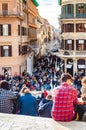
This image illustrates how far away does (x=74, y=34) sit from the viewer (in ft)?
167

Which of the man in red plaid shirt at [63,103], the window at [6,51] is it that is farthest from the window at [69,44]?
the man in red plaid shirt at [63,103]

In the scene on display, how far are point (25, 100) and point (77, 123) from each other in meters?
2.37

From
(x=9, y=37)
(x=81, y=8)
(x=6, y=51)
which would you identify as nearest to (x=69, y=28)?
(x=81, y=8)

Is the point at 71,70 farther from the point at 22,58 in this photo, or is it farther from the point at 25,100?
the point at 25,100

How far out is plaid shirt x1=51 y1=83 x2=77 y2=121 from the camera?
7.40 metres

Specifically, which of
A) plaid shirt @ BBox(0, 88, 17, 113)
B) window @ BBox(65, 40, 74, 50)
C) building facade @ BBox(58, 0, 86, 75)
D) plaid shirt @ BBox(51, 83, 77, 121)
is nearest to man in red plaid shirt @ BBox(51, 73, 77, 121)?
plaid shirt @ BBox(51, 83, 77, 121)

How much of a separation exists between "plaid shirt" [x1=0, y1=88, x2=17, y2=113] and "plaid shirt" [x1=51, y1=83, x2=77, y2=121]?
1.05 meters

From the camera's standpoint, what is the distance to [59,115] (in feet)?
24.1

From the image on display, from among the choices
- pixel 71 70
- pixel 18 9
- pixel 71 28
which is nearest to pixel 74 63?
pixel 71 70

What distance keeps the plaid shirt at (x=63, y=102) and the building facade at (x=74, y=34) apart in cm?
4252

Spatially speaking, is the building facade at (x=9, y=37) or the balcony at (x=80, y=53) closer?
the building facade at (x=9, y=37)

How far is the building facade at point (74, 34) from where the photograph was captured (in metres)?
50.2

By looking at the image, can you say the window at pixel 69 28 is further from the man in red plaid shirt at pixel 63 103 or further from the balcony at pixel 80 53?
the man in red plaid shirt at pixel 63 103

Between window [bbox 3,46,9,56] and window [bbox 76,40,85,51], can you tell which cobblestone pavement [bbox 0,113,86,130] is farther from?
window [bbox 76,40,85,51]
